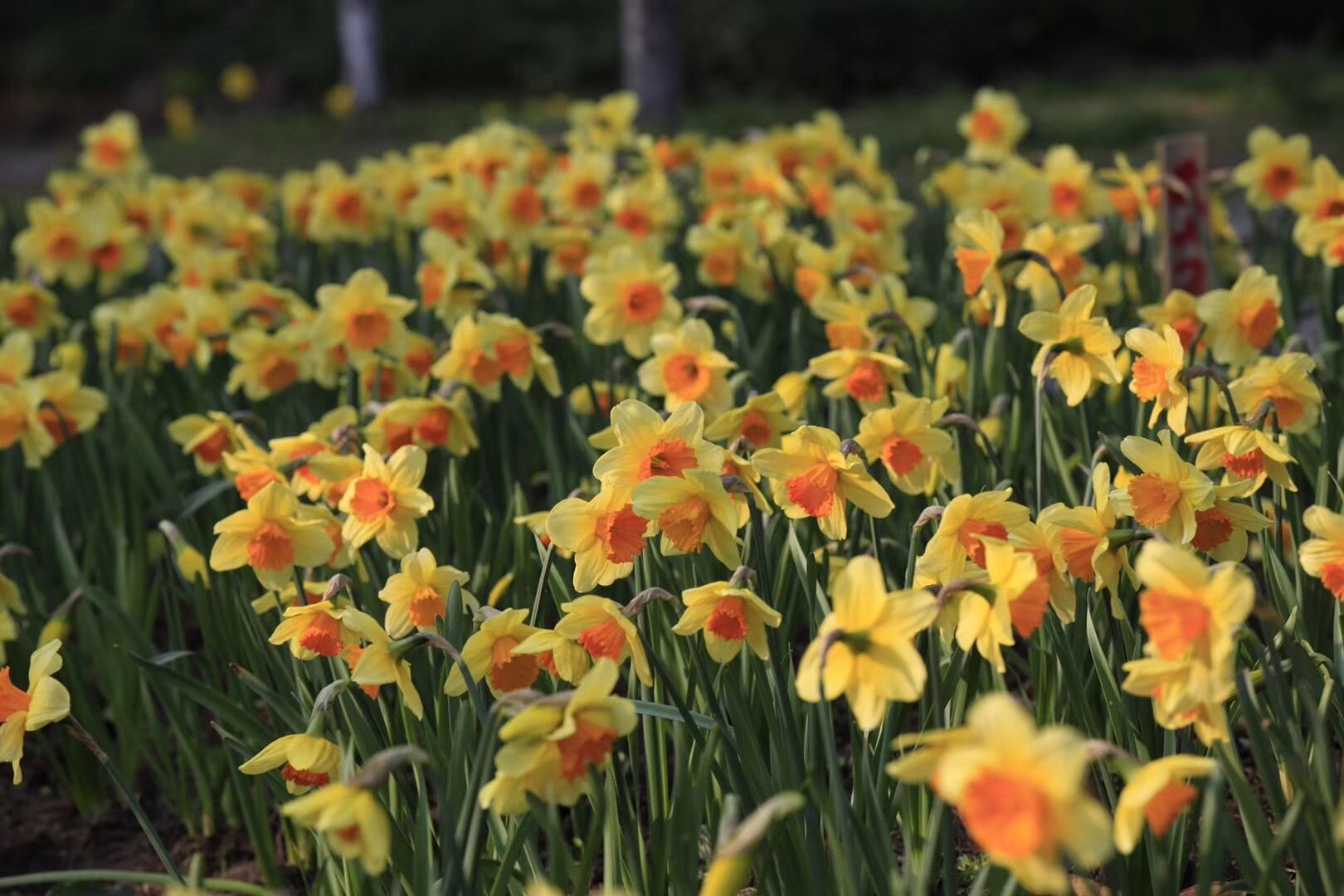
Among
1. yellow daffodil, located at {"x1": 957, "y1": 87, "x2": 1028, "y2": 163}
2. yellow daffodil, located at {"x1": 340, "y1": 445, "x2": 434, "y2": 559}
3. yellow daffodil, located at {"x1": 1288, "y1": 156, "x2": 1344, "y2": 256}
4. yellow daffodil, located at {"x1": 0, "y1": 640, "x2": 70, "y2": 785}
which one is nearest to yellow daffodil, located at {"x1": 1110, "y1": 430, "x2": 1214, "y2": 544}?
yellow daffodil, located at {"x1": 340, "y1": 445, "x2": 434, "y2": 559}

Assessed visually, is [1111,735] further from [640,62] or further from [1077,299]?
[640,62]

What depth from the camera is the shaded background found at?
1130cm

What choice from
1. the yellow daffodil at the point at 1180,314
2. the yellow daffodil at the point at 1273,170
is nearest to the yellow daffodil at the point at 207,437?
the yellow daffodil at the point at 1180,314

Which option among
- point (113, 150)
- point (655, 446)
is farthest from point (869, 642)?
point (113, 150)

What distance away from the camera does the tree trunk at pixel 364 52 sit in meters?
14.9

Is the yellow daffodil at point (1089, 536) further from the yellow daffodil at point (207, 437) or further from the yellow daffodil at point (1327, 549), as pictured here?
the yellow daffodil at point (207, 437)

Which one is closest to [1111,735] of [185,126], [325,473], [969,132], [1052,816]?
[1052,816]

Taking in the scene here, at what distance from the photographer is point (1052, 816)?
112 cm

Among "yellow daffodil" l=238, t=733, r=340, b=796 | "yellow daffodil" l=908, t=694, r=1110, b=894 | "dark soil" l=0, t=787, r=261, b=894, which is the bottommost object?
"dark soil" l=0, t=787, r=261, b=894

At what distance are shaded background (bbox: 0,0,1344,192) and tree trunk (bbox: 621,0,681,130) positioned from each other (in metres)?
0.08

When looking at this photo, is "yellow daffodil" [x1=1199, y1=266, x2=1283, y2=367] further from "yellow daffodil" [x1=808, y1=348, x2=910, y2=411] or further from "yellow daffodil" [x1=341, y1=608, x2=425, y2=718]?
"yellow daffodil" [x1=341, y1=608, x2=425, y2=718]

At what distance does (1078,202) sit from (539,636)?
260 centimetres

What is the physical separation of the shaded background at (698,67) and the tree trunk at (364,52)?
0.98 feet

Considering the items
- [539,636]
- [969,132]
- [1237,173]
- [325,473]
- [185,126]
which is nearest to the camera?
[539,636]
